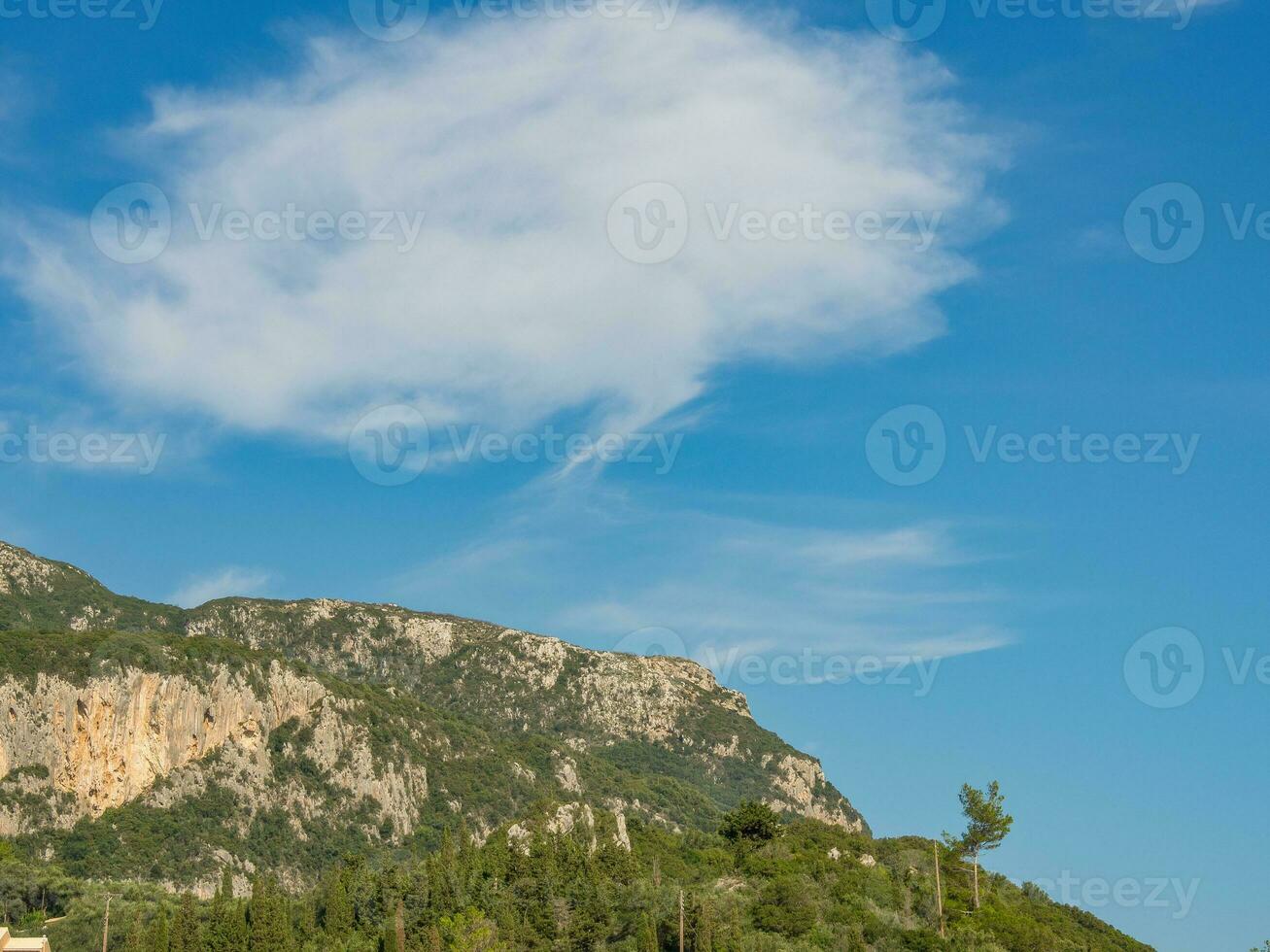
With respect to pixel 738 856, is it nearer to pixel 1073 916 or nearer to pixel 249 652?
pixel 1073 916

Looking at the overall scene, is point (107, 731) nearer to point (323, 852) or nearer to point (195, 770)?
point (195, 770)

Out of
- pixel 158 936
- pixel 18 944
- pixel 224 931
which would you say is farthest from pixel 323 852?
pixel 18 944

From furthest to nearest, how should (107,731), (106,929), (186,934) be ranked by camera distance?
(107,731) → (106,929) → (186,934)

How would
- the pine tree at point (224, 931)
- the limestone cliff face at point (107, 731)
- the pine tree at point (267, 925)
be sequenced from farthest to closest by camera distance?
the limestone cliff face at point (107, 731) → the pine tree at point (267, 925) → the pine tree at point (224, 931)

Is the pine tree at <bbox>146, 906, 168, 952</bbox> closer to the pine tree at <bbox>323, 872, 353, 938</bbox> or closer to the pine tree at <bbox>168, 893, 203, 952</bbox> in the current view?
the pine tree at <bbox>168, 893, 203, 952</bbox>

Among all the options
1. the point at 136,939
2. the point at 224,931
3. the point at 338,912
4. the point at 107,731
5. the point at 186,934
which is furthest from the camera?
the point at 107,731

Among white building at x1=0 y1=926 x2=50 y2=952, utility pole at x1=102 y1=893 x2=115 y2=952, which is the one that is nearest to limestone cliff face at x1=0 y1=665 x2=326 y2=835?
utility pole at x1=102 y1=893 x2=115 y2=952

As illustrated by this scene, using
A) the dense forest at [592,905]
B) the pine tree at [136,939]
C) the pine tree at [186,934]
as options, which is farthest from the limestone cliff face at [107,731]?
the pine tree at [186,934]

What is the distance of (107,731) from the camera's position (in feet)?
531

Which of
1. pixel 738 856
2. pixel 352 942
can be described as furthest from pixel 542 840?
pixel 352 942

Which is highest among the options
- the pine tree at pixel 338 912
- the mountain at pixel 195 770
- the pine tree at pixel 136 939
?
the mountain at pixel 195 770

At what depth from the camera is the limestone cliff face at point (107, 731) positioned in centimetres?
15550

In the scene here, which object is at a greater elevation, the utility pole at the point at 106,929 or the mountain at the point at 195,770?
the mountain at the point at 195,770

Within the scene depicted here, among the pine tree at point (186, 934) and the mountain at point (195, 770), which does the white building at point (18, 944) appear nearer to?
the pine tree at point (186, 934)
